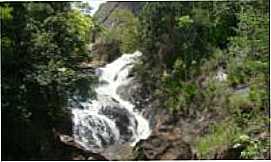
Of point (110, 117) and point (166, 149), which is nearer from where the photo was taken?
point (166, 149)

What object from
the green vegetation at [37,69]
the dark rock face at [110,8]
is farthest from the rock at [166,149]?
the dark rock face at [110,8]

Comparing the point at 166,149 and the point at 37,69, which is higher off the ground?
the point at 37,69

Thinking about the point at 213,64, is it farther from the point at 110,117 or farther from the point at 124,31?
the point at 110,117

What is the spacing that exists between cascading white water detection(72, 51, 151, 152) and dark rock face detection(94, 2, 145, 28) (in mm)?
206

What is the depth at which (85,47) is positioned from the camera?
323 centimetres

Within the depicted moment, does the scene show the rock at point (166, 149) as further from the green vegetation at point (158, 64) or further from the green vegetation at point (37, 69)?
the green vegetation at point (37, 69)

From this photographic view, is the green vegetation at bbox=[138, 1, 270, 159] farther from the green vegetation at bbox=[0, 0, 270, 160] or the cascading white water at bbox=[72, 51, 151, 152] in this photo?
the cascading white water at bbox=[72, 51, 151, 152]

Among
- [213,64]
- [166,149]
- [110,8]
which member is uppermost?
[110,8]

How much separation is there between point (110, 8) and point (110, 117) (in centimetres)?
57

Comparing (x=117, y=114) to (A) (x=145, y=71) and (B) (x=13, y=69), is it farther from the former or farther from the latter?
(B) (x=13, y=69)

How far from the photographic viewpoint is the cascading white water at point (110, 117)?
3.21m

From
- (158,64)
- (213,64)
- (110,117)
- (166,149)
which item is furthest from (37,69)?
(213,64)

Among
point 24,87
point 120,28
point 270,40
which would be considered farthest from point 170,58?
point 24,87

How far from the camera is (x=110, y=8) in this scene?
3.21 metres
